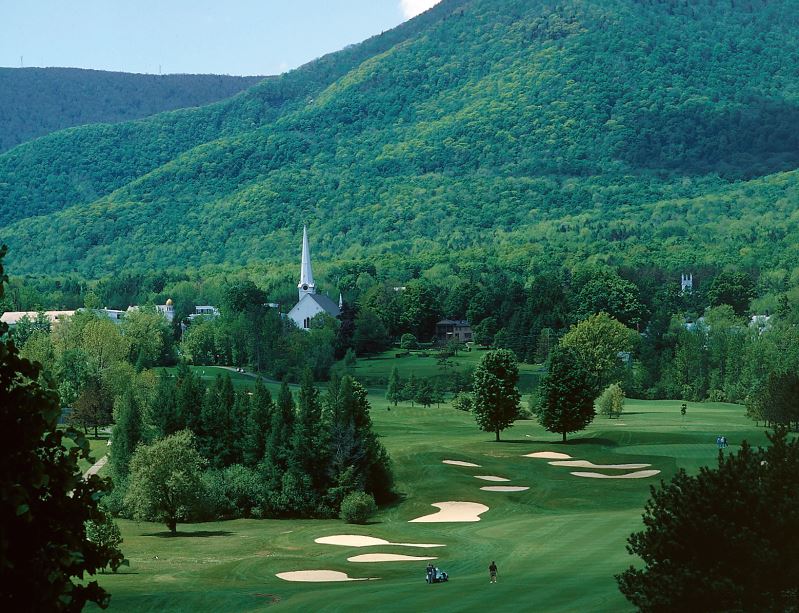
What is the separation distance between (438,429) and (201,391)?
65.6 ft

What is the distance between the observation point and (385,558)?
164ft

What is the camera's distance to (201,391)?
78.9m

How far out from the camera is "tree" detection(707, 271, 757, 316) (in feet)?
597

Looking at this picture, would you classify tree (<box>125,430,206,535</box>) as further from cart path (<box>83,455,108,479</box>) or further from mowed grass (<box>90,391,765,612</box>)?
cart path (<box>83,455,108,479</box>)

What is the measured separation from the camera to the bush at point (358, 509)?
203ft

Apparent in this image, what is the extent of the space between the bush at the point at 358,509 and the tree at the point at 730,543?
115 ft

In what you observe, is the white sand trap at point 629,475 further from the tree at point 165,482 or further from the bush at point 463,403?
the bush at point 463,403

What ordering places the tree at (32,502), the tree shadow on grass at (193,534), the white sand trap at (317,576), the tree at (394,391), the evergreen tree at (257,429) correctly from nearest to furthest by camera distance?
the tree at (32,502) → the white sand trap at (317,576) → the tree shadow on grass at (193,534) → the evergreen tree at (257,429) → the tree at (394,391)

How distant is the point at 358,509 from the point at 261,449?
1282 cm

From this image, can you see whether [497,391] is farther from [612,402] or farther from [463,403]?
[463,403]

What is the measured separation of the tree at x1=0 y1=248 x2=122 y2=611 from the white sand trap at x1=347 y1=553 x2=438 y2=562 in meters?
35.4

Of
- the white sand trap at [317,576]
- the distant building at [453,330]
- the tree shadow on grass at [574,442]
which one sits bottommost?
the white sand trap at [317,576]

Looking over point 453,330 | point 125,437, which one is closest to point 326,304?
point 453,330

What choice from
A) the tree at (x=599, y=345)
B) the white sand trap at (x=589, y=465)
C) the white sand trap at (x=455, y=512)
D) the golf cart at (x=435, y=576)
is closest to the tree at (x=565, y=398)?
the white sand trap at (x=589, y=465)
